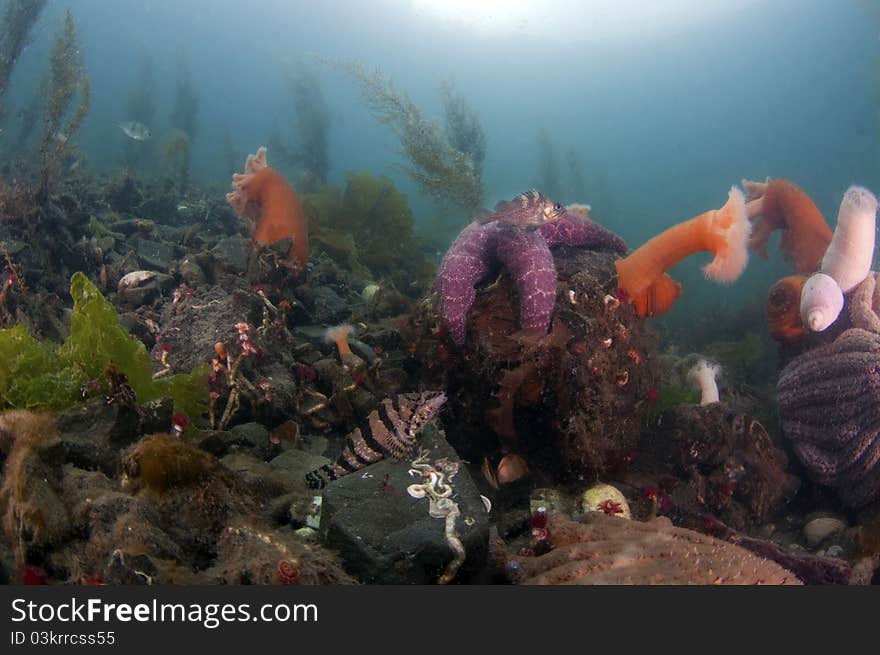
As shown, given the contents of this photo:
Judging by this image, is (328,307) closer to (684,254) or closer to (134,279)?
(134,279)

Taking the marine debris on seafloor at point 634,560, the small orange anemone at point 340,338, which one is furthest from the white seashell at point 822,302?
the small orange anemone at point 340,338

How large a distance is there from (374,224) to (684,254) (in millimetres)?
7704

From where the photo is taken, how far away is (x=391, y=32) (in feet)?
384

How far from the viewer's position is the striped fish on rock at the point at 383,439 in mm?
3439

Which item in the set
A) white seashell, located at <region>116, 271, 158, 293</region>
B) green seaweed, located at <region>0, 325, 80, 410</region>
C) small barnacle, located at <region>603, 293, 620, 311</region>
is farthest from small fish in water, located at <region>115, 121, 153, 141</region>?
small barnacle, located at <region>603, 293, 620, 311</region>

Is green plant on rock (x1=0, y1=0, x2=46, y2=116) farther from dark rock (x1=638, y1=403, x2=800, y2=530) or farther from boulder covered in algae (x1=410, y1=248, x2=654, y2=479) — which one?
dark rock (x1=638, y1=403, x2=800, y2=530)

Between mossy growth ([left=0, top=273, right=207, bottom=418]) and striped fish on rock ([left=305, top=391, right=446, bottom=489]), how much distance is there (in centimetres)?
141

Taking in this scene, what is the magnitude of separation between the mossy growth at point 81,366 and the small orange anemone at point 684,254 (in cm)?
438

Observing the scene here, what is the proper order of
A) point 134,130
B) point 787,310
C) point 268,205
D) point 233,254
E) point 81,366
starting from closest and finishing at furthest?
point 81,366, point 787,310, point 233,254, point 268,205, point 134,130

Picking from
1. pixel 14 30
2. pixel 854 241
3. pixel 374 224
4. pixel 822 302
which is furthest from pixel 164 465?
pixel 14 30

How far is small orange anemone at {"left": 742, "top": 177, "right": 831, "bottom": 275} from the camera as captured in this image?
22.4 ft

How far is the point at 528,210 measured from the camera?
4.59m

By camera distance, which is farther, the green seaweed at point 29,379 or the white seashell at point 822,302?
the white seashell at point 822,302

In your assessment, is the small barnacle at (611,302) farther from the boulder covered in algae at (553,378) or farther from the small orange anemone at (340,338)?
the small orange anemone at (340,338)
